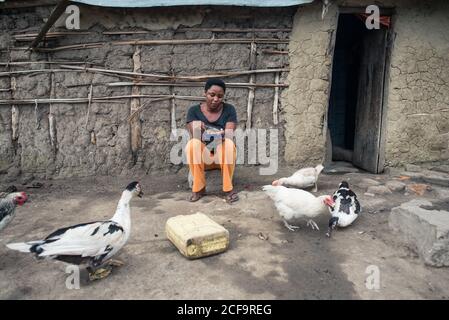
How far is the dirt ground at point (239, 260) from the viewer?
2609mm

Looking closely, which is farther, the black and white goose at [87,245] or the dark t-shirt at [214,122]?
the dark t-shirt at [214,122]

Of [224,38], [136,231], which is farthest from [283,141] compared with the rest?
[136,231]

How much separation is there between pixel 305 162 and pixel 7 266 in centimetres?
439

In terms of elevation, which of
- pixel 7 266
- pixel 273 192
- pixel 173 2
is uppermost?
pixel 173 2

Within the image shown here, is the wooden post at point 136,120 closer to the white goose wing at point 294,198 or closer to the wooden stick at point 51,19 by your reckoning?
the wooden stick at point 51,19

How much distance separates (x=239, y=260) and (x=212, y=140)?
6.51 ft

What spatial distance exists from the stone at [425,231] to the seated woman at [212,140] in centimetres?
→ 193

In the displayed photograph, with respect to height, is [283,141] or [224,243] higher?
[283,141]

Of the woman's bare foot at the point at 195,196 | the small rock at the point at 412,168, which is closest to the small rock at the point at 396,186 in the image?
the small rock at the point at 412,168

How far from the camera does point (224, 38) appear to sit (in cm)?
550

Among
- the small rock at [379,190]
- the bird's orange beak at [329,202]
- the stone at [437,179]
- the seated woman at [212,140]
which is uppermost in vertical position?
the seated woman at [212,140]

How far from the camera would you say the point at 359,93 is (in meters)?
6.93
